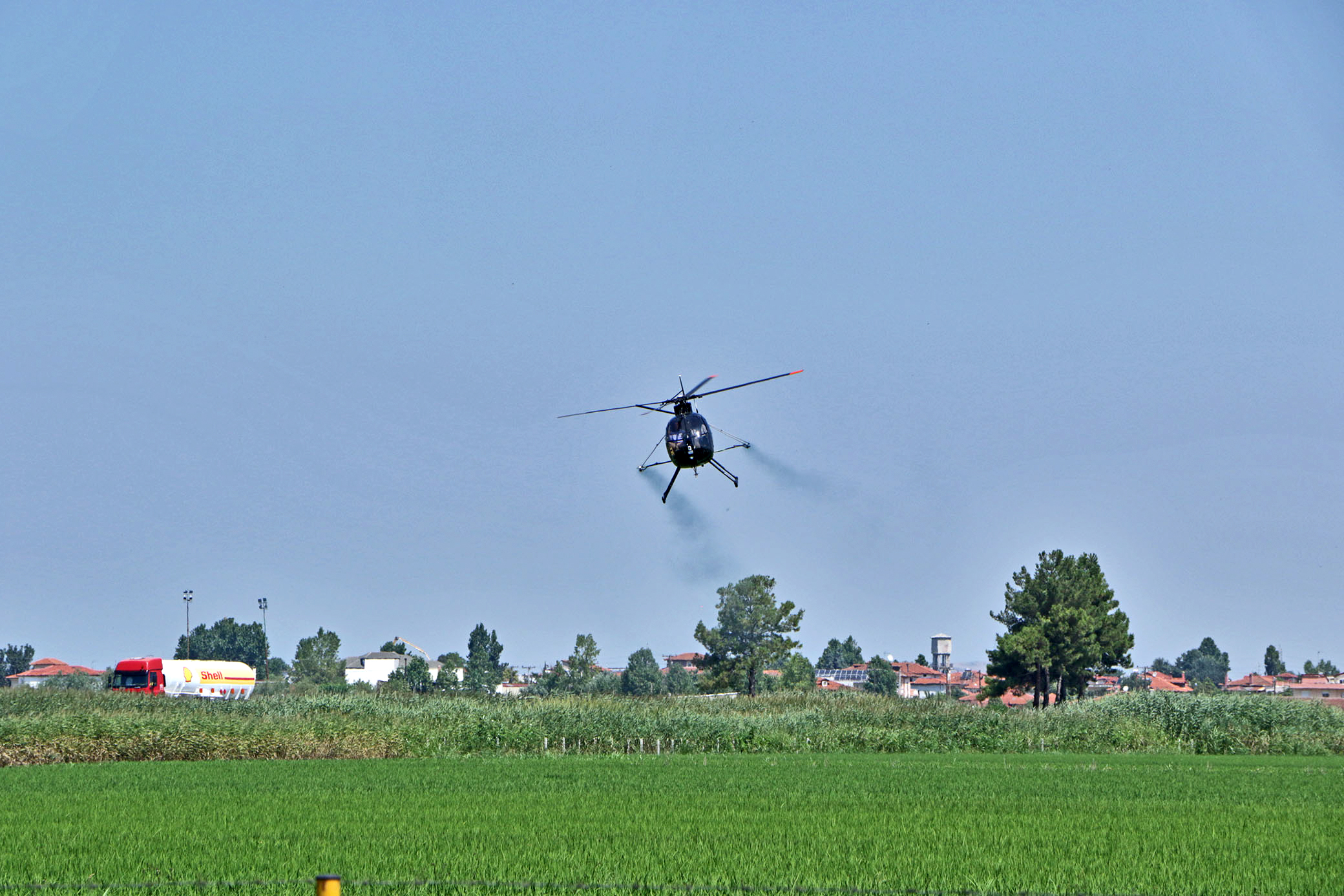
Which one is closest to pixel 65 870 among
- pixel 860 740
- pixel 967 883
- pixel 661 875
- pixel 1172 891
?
pixel 661 875

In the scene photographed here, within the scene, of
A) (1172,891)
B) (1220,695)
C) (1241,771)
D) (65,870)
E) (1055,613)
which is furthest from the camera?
(1055,613)

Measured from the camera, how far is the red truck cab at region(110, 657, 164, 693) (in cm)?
8688

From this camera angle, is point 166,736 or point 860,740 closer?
point 166,736

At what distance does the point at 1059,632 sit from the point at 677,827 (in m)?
91.4

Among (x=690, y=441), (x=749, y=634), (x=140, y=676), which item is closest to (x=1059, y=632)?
(x=749, y=634)

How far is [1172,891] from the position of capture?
22297mm

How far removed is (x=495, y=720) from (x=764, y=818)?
3371 cm

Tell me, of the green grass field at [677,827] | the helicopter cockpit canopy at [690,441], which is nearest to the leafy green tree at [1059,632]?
the green grass field at [677,827]

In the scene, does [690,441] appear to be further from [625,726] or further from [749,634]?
[749,634]

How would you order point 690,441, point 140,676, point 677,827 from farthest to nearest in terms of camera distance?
point 140,676 → point 690,441 → point 677,827

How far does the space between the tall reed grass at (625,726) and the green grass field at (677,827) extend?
4.09 meters

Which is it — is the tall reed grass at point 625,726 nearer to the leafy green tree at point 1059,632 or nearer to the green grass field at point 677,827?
the green grass field at point 677,827

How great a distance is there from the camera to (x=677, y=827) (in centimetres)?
3111

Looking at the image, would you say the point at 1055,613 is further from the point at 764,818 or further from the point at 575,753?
Result: the point at 764,818
